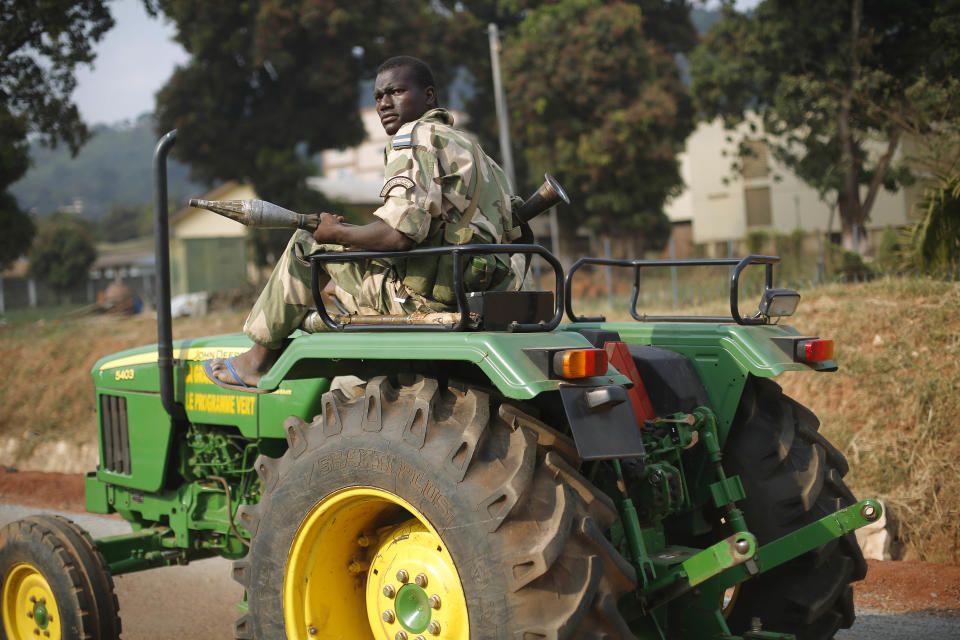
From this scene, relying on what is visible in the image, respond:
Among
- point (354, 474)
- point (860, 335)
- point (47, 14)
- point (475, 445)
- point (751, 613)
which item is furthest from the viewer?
point (47, 14)

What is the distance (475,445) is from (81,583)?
89.9 inches

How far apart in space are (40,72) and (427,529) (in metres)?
16.2

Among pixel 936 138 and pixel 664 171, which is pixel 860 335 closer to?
pixel 936 138

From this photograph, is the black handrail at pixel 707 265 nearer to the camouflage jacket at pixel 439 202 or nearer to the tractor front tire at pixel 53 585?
the camouflage jacket at pixel 439 202

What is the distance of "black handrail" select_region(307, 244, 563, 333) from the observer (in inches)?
120

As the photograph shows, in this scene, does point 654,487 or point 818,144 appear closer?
point 654,487

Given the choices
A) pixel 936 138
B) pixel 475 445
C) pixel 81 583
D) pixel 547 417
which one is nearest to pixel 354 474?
pixel 475 445

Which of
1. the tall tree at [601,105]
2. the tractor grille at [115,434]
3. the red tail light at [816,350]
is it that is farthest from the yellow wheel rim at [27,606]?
the tall tree at [601,105]

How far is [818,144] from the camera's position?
76.8ft

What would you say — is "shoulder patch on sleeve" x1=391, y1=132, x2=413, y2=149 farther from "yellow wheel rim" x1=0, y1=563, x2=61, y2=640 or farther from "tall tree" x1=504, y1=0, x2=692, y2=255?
"tall tree" x1=504, y1=0, x2=692, y2=255

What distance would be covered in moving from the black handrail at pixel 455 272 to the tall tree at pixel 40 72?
13.9m

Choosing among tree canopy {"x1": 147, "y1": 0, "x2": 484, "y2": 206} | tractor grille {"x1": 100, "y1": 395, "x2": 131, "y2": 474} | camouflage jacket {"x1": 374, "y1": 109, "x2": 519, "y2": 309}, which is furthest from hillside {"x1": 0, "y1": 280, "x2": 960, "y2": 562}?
tree canopy {"x1": 147, "y1": 0, "x2": 484, "y2": 206}

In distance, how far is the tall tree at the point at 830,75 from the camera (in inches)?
754

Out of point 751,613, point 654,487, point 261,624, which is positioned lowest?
point 751,613
